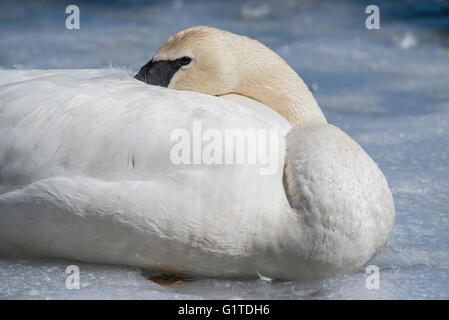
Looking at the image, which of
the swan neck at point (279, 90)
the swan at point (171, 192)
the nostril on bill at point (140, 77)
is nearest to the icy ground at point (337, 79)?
the swan at point (171, 192)

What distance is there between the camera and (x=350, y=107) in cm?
562

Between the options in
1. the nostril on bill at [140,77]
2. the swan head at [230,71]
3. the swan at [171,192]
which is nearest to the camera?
the swan at [171,192]

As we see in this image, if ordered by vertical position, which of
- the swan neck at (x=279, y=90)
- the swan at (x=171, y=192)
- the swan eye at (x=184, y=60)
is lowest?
the swan at (x=171, y=192)

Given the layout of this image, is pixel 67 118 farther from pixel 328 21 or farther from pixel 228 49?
pixel 328 21

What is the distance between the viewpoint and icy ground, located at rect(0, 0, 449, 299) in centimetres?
273

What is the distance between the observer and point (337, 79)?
251 inches

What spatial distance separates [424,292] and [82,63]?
15.0ft

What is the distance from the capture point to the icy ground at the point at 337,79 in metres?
2.73

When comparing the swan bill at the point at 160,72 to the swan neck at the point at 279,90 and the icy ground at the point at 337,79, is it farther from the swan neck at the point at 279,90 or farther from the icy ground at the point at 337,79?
the icy ground at the point at 337,79

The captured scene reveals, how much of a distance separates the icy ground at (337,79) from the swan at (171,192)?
120 millimetres

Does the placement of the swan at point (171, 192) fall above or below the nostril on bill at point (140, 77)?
below

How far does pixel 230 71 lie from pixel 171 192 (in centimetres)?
87

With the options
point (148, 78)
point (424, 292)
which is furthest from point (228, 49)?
point (424, 292)

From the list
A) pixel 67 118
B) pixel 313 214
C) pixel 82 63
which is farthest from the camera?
pixel 82 63
